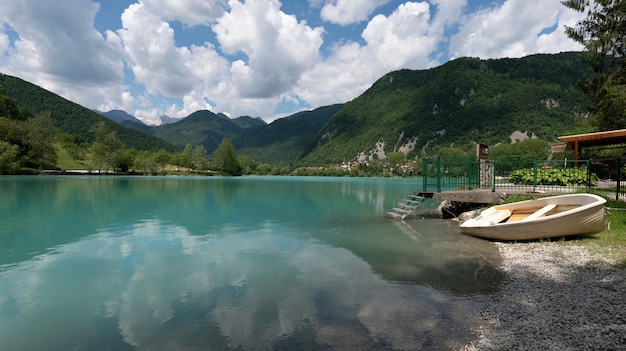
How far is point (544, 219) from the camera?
42.5 ft

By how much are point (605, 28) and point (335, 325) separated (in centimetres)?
2420

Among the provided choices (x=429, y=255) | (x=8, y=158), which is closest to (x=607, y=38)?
(x=429, y=255)

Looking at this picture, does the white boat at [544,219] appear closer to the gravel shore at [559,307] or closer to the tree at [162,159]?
the gravel shore at [559,307]

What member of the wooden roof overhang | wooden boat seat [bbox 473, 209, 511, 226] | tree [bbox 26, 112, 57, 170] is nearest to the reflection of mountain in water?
wooden boat seat [bbox 473, 209, 511, 226]

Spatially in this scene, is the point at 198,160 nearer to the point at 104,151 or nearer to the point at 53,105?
the point at 104,151

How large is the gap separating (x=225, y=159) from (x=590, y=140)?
145 m

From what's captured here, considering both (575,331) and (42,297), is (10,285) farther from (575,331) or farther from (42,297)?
(575,331)

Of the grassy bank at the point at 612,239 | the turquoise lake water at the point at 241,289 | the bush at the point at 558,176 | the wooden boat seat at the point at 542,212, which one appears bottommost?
the turquoise lake water at the point at 241,289

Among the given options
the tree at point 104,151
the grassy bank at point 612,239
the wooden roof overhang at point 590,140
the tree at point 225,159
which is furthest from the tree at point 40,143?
the grassy bank at point 612,239

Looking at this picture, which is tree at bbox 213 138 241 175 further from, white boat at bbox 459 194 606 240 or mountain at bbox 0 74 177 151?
white boat at bbox 459 194 606 240

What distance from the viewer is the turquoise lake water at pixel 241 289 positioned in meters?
6.58

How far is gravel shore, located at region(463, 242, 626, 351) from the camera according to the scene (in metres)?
5.68

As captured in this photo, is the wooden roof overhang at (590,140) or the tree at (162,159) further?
the tree at (162,159)

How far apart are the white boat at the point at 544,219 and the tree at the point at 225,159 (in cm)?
14598
